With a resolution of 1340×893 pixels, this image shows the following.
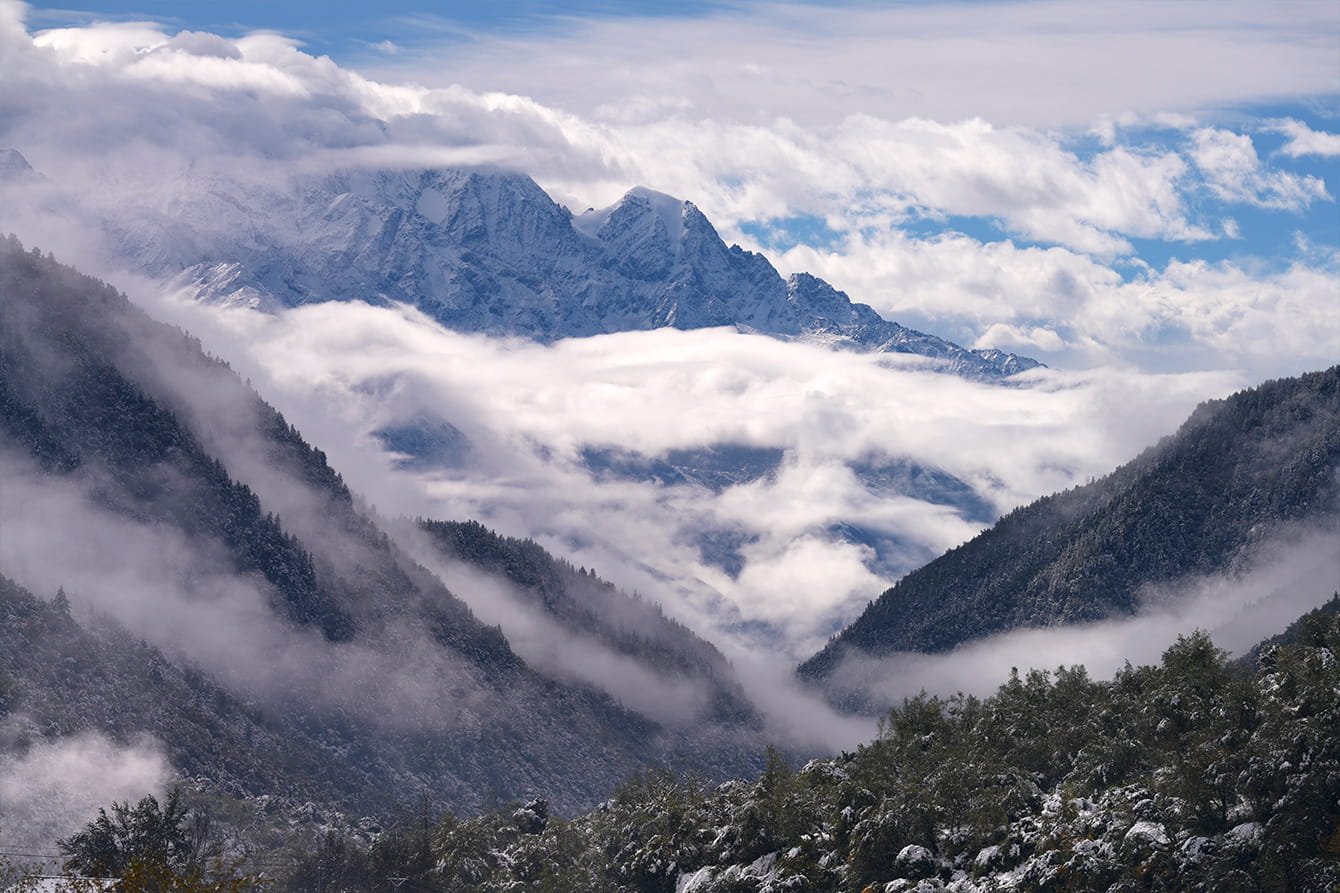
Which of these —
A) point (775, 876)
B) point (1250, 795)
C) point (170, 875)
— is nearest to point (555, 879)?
point (775, 876)

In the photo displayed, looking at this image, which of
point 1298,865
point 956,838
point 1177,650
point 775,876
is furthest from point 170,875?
point 1177,650

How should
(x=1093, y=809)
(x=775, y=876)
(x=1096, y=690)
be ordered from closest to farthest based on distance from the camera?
(x=1093, y=809), (x=775, y=876), (x=1096, y=690)

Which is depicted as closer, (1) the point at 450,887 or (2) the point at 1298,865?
(2) the point at 1298,865

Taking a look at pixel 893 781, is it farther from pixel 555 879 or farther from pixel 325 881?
pixel 325 881

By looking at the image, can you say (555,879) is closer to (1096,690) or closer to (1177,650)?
(1096,690)

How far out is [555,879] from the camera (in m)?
186

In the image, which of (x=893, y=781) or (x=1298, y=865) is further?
(x=893, y=781)

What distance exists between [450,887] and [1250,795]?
110842 mm

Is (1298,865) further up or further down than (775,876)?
further up

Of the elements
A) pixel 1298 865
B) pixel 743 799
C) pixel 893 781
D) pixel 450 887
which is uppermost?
pixel 1298 865

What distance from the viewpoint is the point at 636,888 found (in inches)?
6708

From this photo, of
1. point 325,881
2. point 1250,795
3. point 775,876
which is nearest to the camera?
point 1250,795

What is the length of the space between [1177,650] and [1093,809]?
29003mm

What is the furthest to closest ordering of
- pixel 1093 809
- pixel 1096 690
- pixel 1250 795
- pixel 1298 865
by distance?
1. pixel 1096 690
2. pixel 1093 809
3. pixel 1250 795
4. pixel 1298 865
